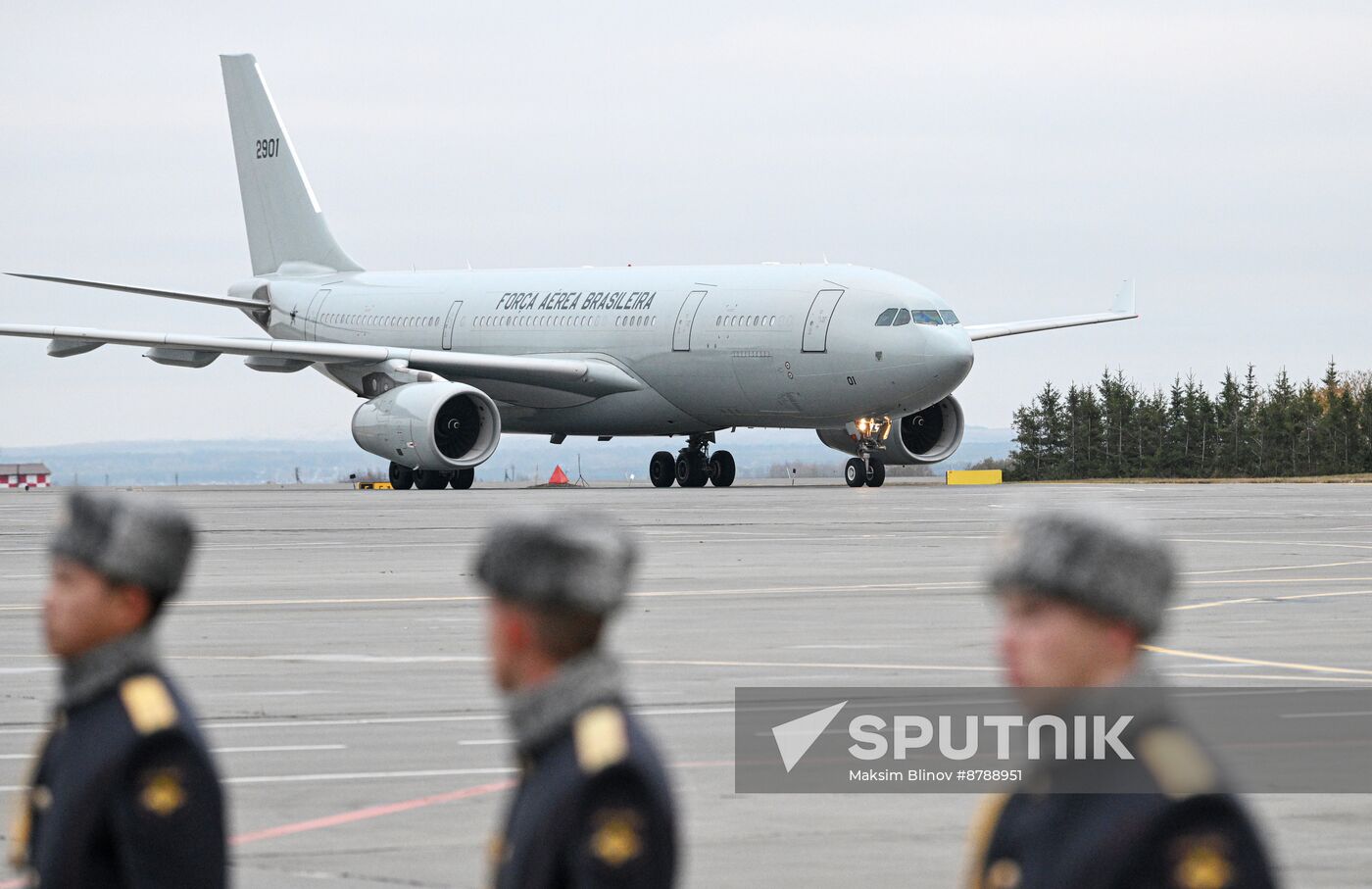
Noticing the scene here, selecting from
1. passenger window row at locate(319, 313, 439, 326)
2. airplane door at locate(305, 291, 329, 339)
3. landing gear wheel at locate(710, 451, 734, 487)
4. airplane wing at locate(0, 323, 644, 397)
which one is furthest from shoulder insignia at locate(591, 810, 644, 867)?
airplane door at locate(305, 291, 329, 339)

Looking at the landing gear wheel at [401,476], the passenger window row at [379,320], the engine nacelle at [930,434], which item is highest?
the passenger window row at [379,320]

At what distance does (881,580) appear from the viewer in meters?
19.0

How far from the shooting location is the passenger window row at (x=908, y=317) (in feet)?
135

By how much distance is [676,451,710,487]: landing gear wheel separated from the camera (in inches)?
1923

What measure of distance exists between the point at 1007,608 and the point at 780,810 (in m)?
5.29

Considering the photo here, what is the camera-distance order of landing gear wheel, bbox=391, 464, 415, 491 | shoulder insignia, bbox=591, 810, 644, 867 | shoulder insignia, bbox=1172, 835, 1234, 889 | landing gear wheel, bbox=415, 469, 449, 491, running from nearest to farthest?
shoulder insignia, bbox=1172, 835, 1234, 889
shoulder insignia, bbox=591, 810, 644, 867
landing gear wheel, bbox=415, 469, 449, 491
landing gear wheel, bbox=391, 464, 415, 491

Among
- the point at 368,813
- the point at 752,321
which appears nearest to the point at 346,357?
the point at 752,321

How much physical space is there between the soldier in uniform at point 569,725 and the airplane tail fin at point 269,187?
5341cm

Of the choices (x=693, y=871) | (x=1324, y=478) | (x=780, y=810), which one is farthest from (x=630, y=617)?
(x=1324, y=478)

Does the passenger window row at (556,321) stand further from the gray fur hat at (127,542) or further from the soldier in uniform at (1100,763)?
the soldier in uniform at (1100,763)

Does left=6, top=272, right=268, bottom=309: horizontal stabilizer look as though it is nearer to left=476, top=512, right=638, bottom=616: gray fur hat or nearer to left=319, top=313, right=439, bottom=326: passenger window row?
left=319, top=313, right=439, bottom=326: passenger window row

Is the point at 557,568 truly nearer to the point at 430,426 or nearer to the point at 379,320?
the point at 430,426

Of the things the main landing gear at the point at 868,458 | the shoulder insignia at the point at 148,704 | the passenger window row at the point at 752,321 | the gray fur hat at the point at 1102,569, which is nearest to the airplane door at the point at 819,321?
the passenger window row at the point at 752,321

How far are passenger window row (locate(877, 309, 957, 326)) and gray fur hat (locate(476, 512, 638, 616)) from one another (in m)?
38.1
